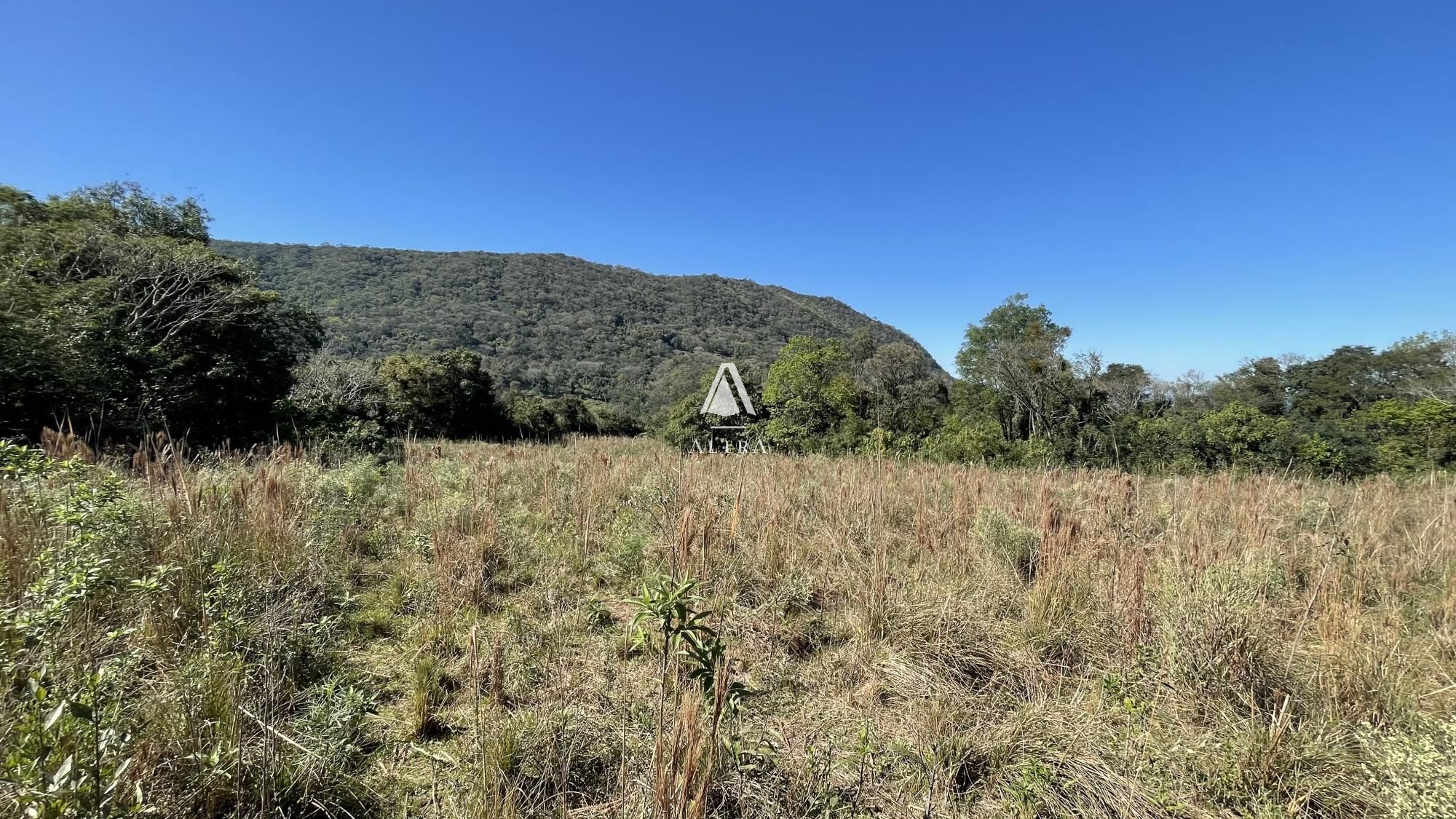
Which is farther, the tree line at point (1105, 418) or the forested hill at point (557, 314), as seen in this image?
the forested hill at point (557, 314)

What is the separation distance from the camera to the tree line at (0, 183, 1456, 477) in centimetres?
695

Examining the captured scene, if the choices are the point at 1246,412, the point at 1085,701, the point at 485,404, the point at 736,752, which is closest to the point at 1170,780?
the point at 1085,701

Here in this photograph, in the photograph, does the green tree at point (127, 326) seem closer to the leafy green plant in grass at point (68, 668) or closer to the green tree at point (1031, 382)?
the leafy green plant in grass at point (68, 668)

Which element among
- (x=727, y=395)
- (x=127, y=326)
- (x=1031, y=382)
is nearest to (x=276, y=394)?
(x=127, y=326)

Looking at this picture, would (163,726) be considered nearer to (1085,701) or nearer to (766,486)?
(1085,701)

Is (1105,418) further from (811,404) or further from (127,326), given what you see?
(127,326)

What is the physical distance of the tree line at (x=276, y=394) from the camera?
273 inches

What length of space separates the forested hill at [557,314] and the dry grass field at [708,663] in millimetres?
29091

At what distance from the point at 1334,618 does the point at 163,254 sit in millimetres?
15963

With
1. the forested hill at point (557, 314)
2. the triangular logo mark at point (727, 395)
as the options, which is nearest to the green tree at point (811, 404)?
the triangular logo mark at point (727, 395)

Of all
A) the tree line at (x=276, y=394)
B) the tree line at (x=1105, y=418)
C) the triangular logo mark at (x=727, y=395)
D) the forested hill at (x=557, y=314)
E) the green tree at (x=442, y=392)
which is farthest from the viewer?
the forested hill at (x=557, y=314)

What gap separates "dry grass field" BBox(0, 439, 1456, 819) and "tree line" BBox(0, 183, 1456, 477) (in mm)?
2577

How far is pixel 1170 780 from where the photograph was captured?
1.54 meters

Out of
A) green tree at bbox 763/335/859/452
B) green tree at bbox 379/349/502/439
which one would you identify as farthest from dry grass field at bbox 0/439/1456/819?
green tree at bbox 379/349/502/439
